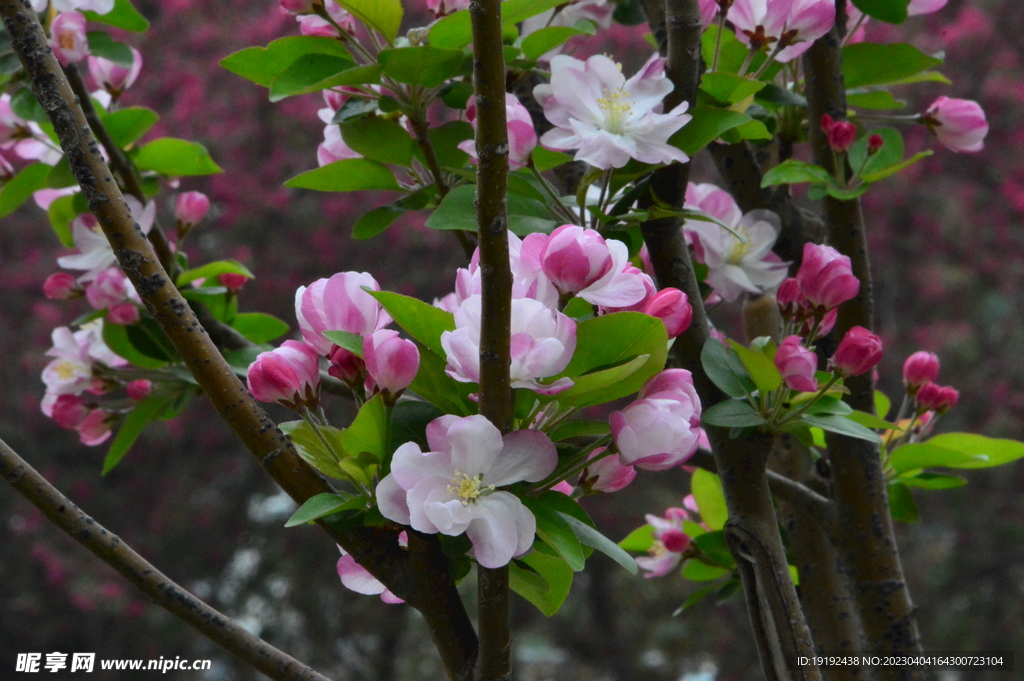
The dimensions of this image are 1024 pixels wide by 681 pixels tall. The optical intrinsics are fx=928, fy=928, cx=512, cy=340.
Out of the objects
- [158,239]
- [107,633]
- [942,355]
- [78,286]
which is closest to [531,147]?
[158,239]

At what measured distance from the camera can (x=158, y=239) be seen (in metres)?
0.93

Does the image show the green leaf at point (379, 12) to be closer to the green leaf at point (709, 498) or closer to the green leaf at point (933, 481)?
the green leaf at point (709, 498)

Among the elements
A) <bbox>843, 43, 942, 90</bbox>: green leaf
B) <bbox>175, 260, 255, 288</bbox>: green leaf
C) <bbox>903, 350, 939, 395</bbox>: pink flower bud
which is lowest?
<bbox>903, 350, 939, 395</bbox>: pink flower bud

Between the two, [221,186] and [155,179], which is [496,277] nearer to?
[155,179]

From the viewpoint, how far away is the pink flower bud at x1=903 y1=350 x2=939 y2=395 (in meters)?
0.91

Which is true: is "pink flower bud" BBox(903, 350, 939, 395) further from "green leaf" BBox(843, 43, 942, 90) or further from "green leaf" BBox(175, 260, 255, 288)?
"green leaf" BBox(175, 260, 255, 288)

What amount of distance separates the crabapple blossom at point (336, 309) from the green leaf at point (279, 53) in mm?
238

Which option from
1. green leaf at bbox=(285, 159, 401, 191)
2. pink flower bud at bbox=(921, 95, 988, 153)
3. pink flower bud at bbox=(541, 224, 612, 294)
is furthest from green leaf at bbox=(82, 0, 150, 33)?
pink flower bud at bbox=(921, 95, 988, 153)

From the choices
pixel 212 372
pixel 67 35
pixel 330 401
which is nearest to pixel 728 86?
pixel 212 372

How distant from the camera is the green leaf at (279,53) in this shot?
2.20ft

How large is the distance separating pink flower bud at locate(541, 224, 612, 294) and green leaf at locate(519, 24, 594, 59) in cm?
27

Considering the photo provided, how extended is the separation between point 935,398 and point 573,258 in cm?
58

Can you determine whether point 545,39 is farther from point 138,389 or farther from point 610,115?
point 138,389

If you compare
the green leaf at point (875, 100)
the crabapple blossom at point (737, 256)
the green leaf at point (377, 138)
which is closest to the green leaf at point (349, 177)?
the green leaf at point (377, 138)
